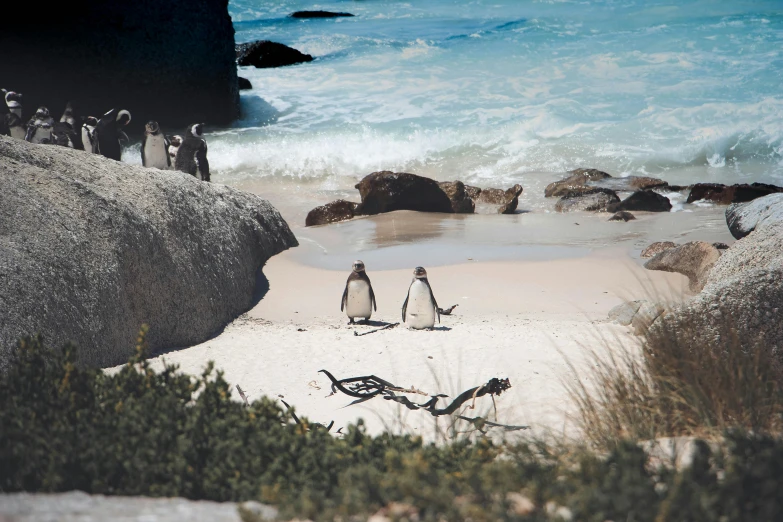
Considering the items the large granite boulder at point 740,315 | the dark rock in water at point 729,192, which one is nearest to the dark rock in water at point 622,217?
the dark rock in water at point 729,192

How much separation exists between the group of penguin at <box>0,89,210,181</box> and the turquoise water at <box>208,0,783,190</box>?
4.32 metres

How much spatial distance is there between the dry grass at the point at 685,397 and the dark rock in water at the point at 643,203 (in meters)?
7.84

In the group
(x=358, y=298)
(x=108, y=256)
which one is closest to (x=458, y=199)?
(x=358, y=298)

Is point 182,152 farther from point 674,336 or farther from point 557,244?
point 674,336

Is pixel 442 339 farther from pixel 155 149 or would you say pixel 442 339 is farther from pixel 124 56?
pixel 124 56

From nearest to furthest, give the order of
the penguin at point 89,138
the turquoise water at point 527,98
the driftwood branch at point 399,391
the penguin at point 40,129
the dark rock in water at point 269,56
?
the driftwood branch at point 399,391 < the penguin at point 40,129 < the penguin at point 89,138 < the turquoise water at point 527,98 < the dark rock in water at point 269,56

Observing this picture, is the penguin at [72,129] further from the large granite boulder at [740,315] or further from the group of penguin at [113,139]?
the large granite boulder at [740,315]

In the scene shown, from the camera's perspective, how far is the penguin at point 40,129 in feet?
32.5

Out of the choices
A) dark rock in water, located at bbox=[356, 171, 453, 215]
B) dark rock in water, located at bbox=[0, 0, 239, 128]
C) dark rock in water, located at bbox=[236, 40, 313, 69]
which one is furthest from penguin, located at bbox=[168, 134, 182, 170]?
dark rock in water, located at bbox=[236, 40, 313, 69]

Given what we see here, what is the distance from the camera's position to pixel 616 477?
2129mm

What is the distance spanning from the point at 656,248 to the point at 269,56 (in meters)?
23.2

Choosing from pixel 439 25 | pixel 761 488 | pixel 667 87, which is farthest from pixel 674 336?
pixel 439 25

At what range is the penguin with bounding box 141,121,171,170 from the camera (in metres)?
9.94

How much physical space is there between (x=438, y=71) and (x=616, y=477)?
81.3ft
